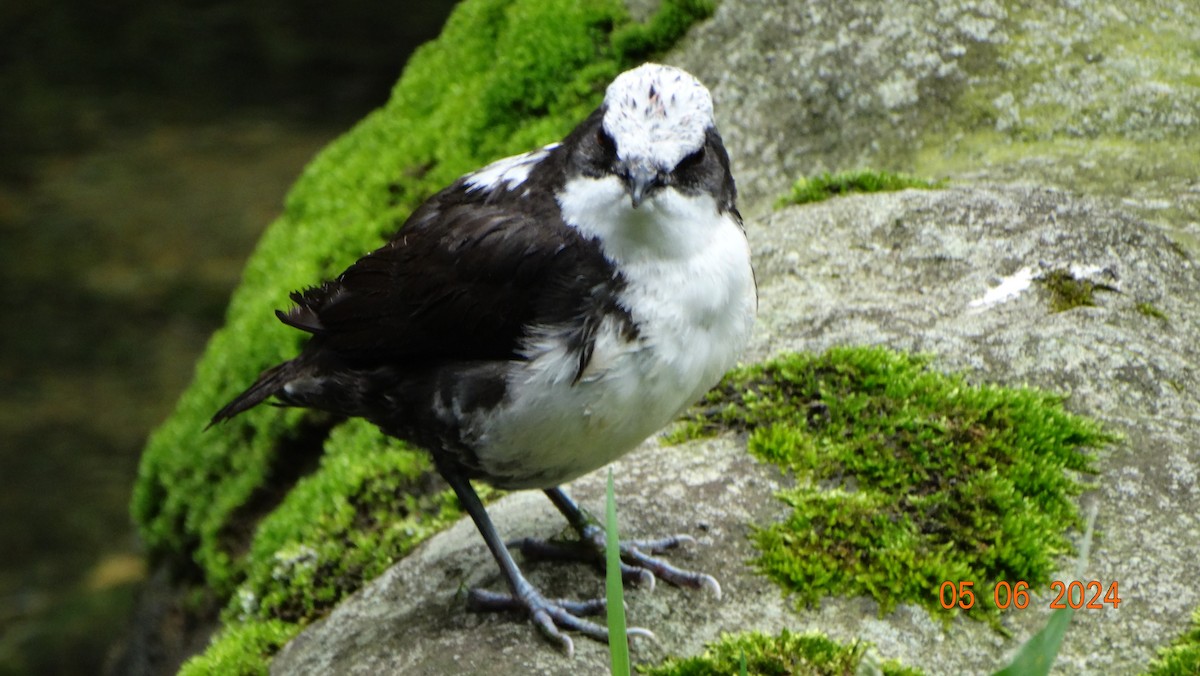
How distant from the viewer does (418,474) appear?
14.7 ft

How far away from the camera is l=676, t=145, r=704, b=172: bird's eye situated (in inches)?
117

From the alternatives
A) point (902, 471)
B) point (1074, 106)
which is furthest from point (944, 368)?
point (1074, 106)

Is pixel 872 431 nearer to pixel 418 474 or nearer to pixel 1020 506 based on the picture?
pixel 1020 506

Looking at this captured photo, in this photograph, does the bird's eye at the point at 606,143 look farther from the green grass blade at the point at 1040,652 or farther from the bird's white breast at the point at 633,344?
the green grass blade at the point at 1040,652

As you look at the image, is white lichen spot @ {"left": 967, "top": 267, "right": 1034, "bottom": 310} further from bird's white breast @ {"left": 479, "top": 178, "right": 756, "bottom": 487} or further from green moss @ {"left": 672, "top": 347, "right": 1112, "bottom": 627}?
bird's white breast @ {"left": 479, "top": 178, "right": 756, "bottom": 487}

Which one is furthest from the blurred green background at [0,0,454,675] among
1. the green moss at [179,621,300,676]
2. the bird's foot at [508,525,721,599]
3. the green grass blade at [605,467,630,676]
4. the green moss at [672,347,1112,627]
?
the green grass blade at [605,467,630,676]

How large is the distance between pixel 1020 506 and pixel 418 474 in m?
2.07

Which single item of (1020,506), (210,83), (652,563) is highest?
(210,83)

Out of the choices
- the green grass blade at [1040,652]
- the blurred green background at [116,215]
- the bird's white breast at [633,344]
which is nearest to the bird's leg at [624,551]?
the bird's white breast at [633,344]

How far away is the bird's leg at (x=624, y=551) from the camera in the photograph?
3275 mm

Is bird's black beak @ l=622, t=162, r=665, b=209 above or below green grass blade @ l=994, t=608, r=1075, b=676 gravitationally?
above

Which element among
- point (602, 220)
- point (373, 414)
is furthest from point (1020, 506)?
point (373, 414)

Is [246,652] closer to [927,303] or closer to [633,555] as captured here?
[633,555]

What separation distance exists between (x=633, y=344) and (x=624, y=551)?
618 millimetres
